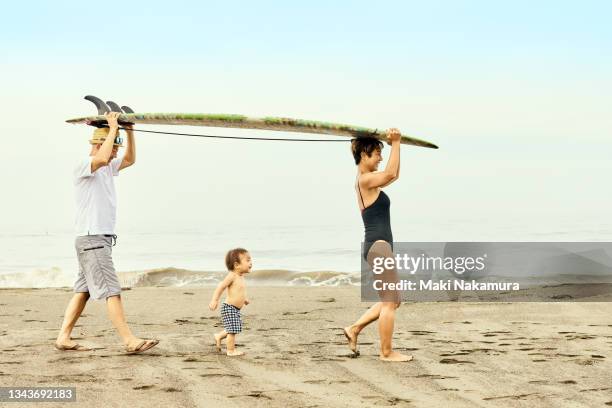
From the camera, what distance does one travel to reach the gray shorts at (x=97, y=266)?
6.67m

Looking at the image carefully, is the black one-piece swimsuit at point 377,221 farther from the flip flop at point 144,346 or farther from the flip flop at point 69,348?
the flip flop at point 69,348

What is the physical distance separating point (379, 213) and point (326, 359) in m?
1.28

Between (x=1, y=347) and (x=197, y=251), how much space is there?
19244 millimetres

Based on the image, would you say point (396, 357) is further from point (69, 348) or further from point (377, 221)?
point (69, 348)

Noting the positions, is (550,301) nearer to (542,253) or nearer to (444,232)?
(542,253)

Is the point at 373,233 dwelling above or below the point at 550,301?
above

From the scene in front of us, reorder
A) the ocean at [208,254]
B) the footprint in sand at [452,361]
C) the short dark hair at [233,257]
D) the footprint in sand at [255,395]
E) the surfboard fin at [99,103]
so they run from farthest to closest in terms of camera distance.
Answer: the ocean at [208,254], the surfboard fin at [99,103], the short dark hair at [233,257], the footprint in sand at [452,361], the footprint in sand at [255,395]

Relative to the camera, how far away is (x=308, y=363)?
248 inches

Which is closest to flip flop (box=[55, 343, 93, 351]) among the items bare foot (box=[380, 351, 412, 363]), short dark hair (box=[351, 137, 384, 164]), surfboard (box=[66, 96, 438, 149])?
surfboard (box=[66, 96, 438, 149])

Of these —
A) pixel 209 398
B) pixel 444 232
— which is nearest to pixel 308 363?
pixel 209 398

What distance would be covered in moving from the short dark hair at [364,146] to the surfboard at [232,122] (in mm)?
102

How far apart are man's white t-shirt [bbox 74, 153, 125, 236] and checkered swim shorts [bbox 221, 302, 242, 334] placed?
119cm

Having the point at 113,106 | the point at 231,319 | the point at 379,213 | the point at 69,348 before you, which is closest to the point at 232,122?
the point at 113,106

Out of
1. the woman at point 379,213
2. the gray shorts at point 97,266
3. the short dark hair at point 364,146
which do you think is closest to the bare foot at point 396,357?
the woman at point 379,213
